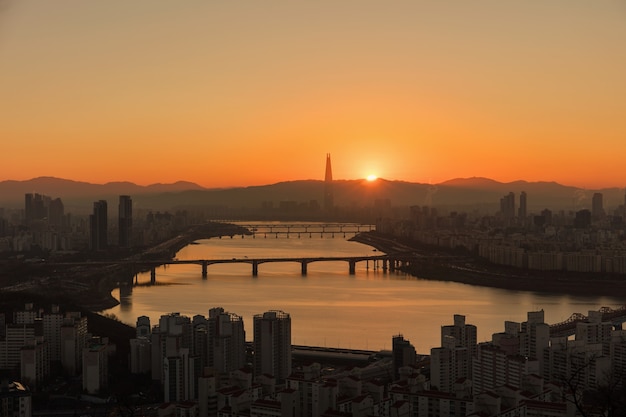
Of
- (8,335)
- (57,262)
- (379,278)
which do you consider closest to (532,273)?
(379,278)

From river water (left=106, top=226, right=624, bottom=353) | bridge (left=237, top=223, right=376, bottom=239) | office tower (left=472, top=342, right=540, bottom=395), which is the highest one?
bridge (left=237, top=223, right=376, bottom=239)

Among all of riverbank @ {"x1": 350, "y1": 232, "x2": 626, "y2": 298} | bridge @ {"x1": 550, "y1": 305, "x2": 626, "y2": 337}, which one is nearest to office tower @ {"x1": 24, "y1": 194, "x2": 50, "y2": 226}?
riverbank @ {"x1": 350, "y1": 232, "x2": 626, "y2": 298}

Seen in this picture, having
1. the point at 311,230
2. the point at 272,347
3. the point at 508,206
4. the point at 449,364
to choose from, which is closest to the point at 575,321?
the point at 449,364

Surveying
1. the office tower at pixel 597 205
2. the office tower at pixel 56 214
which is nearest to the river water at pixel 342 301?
the office tower at pixel 56 214

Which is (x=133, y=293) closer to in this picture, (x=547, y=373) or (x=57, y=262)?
(x=57, y=262)

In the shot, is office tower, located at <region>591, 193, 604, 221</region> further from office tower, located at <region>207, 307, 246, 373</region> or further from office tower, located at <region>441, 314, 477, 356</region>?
office tower, located at <region>207, 307, 246, 373</region>

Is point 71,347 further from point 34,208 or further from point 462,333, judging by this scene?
point 34,208
